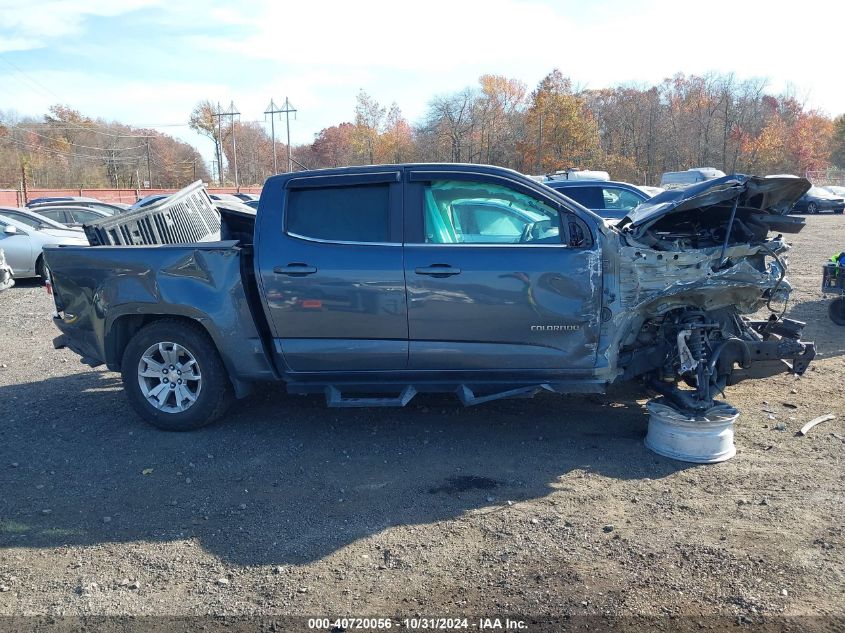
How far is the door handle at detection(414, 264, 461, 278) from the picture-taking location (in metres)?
4.90

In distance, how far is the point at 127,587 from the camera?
11.2ft

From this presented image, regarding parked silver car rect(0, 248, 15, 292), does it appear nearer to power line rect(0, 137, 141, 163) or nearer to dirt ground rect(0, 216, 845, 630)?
dirt ground rect(0, 216, 845, 630)

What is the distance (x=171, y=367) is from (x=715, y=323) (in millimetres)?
4244

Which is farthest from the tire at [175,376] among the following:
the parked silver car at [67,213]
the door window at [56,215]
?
the door window at [56,215]

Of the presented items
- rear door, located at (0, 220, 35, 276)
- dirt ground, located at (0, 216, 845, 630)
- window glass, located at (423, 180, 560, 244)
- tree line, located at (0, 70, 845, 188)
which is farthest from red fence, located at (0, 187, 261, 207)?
window glass, located at (423, 180, 560, 244)

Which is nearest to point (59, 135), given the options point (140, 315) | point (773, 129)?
point (773, 129)

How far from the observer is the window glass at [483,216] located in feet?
16.5

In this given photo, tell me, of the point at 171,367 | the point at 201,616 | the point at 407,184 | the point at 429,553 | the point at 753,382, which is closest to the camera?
the point at 201,616

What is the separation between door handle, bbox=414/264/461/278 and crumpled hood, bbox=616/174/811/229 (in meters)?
1.46

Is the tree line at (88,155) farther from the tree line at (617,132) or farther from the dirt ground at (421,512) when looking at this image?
the dirt ground at (421,512)

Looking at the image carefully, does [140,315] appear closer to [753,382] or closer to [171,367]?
[171,367]

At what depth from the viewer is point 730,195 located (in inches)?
200

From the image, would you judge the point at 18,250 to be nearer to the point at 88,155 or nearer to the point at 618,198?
the point at 618,198

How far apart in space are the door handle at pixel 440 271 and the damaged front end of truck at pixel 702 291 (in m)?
1.13
